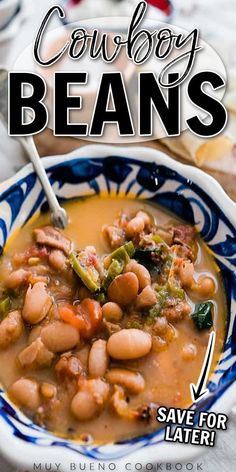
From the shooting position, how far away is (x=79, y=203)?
125 centimetres

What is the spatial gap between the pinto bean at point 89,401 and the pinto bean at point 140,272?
0.19m

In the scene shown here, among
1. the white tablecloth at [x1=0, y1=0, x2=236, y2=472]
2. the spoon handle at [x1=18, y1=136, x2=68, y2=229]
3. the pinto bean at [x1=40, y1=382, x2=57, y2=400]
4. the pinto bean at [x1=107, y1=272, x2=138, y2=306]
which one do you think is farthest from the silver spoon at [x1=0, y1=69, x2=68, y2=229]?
the pinto bean at [x1=40, y1=382, x2=57, y2=400]

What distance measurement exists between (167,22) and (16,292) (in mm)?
714

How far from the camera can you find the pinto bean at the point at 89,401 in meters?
0.94

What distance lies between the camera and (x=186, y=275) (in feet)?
3.61

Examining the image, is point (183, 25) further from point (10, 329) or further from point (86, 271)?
point (10, 329)

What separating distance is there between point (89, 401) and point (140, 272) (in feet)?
0.76

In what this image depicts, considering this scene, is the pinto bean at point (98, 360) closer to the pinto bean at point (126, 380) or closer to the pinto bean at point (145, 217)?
the pinto bean at point (126, 380)

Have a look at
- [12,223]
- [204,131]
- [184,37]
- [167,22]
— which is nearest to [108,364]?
[12,223]

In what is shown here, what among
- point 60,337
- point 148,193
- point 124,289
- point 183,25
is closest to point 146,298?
point 124,289

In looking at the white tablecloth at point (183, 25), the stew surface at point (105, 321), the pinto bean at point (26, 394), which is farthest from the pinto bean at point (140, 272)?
the white tablecloth at point (183, 25)

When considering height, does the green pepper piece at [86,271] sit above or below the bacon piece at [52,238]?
below

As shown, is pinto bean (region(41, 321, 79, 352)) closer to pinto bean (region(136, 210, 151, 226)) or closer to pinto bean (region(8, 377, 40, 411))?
pinto bean (region(8, 377, 40, 411))

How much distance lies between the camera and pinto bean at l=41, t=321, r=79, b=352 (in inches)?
39.2
